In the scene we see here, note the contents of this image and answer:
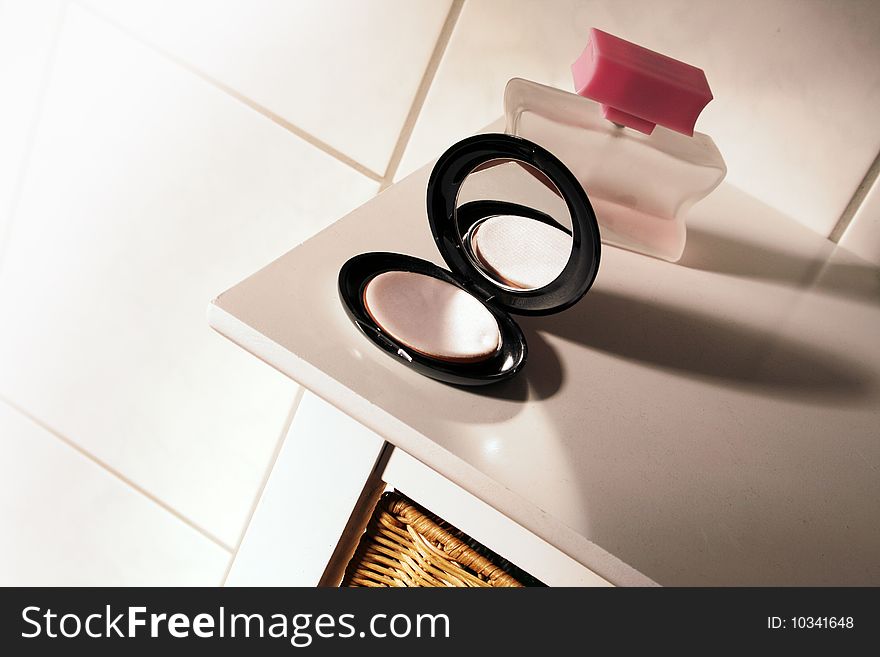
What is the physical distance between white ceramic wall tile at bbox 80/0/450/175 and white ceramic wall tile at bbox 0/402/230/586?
391mm

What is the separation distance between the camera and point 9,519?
2.75 ft

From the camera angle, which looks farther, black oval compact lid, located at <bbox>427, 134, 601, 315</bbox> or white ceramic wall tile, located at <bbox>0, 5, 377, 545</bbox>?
white ceramic wall tile, located at <bbox>0, 5, 377, 545</bbox>

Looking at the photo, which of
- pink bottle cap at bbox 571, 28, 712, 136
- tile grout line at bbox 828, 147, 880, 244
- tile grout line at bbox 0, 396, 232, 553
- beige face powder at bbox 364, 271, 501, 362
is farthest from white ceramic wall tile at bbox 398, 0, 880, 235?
tile grout line at bbox 0, 396, 232, 553

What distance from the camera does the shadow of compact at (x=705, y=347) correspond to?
1.20 feet

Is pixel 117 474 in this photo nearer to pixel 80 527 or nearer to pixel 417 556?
pixel 80 527

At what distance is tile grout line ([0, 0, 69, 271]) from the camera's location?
64cm

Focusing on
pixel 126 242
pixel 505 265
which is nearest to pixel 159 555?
pixel 126 242

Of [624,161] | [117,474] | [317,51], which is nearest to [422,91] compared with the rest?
[317,51]

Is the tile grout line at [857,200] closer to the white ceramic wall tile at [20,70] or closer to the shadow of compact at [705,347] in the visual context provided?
the shadow of compact at [705,347]

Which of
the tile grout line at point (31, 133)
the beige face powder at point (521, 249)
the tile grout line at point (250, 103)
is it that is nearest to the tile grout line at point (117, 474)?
the tile grout line at point (31, 133)

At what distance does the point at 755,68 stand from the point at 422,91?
0.21 m

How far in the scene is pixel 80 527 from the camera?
2.67 feet

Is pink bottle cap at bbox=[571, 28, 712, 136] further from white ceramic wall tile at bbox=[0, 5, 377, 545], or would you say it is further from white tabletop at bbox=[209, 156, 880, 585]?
white ceramic wall tile at bbox=[0, 5, 377, 545]
